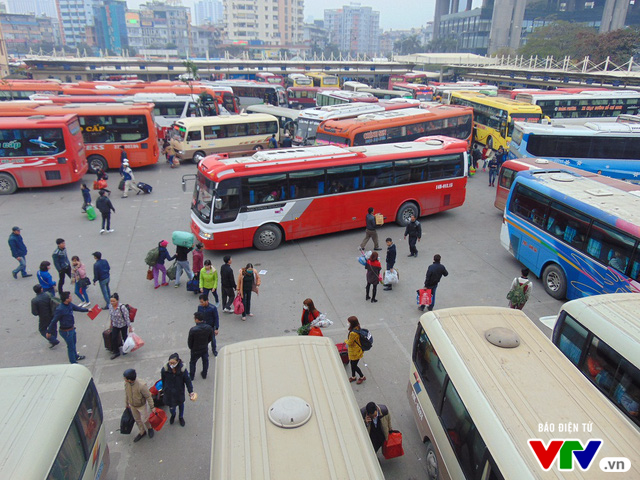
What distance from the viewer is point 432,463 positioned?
220 inches

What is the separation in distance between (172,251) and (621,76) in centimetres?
4203

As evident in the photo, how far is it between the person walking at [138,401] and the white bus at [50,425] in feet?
1.70

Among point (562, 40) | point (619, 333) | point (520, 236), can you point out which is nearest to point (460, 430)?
point (619, 333)

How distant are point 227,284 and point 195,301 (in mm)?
1291

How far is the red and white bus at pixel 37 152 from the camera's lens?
16.6m

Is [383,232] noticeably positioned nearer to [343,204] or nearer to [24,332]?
[343,204]

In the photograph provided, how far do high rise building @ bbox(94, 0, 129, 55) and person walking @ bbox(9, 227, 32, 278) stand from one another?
6801 inches

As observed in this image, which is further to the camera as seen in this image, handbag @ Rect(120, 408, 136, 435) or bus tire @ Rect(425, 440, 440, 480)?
handbag @ Rect(120, 408, 136, 435)

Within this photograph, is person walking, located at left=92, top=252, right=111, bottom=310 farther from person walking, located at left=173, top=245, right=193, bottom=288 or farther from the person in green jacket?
the person in green jacket

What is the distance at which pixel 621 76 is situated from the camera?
38.3 metres

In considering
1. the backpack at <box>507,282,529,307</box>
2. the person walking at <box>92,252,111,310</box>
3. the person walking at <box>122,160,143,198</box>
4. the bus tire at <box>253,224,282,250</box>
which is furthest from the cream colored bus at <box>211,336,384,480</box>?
the person walking at <box>122,160,143,198</box>

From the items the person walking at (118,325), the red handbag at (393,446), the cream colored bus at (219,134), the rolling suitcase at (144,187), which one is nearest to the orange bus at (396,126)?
the cream colored bus at (219,134)

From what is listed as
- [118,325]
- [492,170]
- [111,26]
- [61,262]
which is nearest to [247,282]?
[118,325]

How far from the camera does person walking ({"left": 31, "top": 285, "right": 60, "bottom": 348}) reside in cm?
784
